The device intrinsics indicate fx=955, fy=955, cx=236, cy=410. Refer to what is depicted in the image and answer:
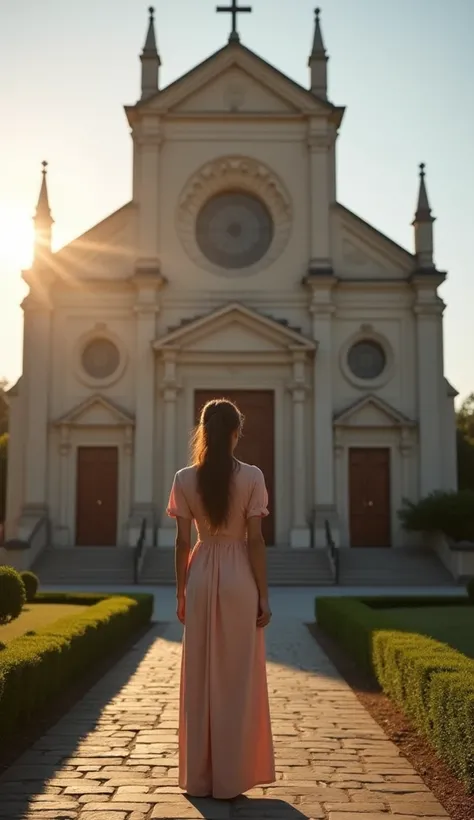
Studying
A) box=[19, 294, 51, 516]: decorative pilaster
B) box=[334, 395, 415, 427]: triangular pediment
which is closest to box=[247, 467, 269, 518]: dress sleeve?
box=[334, 395, 415, 427]: triangular pediment

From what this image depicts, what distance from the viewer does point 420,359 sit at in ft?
93.9

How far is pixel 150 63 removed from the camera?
30.1 meters

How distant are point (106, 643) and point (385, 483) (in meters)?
17.6

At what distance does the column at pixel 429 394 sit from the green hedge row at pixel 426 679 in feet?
53.1

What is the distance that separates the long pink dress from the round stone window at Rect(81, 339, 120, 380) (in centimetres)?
2289

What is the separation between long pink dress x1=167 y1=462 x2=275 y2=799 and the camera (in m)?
5.95

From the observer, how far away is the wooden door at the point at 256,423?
28531mm

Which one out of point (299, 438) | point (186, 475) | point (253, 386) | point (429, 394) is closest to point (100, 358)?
point (253, 386)

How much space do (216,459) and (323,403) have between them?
22.3 metres

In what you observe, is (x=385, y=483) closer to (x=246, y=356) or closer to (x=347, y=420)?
(x=347, y=420)

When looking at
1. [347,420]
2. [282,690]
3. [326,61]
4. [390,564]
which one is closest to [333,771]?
[282,690]

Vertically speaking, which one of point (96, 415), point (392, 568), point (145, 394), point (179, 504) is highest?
point (145, 394)

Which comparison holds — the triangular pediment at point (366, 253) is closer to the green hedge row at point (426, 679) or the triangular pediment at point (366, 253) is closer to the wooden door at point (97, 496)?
the wooden door at point (97, 496)

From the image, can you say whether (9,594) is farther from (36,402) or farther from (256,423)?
(256,423)
